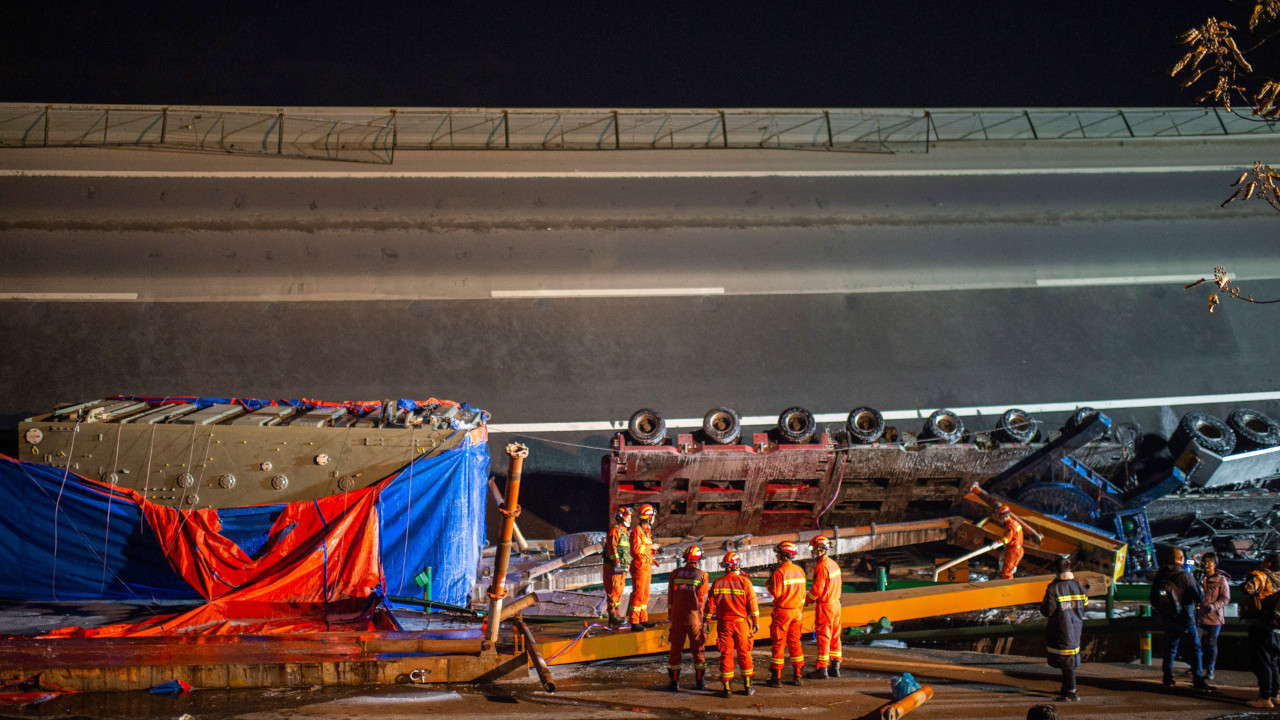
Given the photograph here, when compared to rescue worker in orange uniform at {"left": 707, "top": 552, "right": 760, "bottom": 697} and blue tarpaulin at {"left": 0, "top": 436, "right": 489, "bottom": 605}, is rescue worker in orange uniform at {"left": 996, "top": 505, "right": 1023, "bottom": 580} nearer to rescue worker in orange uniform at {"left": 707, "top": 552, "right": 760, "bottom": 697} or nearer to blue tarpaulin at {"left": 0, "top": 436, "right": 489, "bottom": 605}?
rescue worker in orange uniform at {"left": 707, "top": 552, "right": 760, "bottom": 697}

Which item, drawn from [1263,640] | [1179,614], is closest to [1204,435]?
[1179,614]

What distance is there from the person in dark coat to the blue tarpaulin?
7.24 meters

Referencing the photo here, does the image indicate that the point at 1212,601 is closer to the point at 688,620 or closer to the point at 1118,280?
the point at 688,620

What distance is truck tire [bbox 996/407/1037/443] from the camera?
13.5 metres

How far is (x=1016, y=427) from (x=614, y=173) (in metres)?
10.6

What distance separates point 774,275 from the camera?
19.0 meters

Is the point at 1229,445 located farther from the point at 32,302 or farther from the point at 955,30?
the point at 32,302

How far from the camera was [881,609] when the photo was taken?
33.7 feet

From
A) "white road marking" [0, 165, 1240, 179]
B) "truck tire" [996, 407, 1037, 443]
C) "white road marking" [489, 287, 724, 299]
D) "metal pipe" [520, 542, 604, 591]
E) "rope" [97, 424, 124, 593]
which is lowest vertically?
"metal pipe" [520, 542, 604, 591]

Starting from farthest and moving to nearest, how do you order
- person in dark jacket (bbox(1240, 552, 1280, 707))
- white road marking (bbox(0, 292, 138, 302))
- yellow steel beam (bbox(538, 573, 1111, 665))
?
white road marking (bbox(0, 292, 138, 302)), yellow steel beam (bbox(538, 573, 1111, 665)), person in dark jacket (bbox(1240, 552, 1280, 707))

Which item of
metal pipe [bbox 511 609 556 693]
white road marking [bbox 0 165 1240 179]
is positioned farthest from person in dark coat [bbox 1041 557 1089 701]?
white road marking [bbox 0 165 1240 179]

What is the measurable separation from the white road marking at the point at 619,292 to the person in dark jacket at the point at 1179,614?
35.7 feet

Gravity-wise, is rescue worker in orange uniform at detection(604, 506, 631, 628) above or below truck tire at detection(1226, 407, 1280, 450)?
below

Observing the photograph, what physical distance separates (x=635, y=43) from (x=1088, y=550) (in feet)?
49.5
